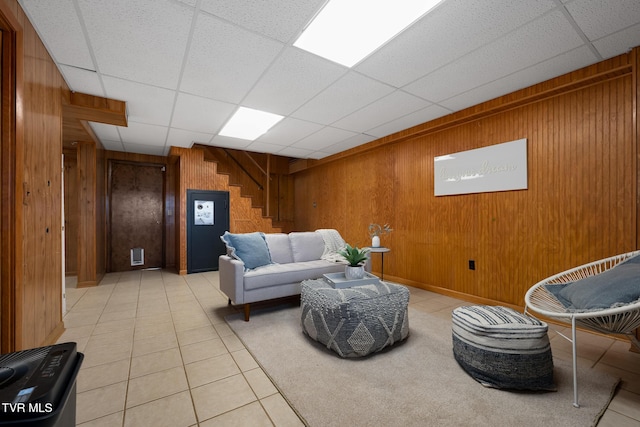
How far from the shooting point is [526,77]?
106 inches

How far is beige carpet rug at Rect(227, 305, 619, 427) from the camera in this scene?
4.93ft

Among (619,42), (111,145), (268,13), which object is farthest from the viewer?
(111,145)

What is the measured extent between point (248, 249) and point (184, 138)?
2857 millimetres

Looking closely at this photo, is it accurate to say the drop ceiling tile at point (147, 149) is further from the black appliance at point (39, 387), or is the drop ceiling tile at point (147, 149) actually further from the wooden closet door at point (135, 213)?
the black appliance at point (39, 387)

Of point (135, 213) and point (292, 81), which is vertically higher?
point (292, 81)

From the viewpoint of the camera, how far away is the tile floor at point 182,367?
155 centimetres

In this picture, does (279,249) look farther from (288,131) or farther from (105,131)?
→ (105,131)

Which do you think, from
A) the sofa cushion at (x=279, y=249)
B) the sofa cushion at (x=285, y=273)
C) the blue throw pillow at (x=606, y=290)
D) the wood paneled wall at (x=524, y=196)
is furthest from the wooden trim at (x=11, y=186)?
the wood paneled wall at (x=524, y=196)

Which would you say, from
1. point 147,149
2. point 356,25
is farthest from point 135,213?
point 356,25

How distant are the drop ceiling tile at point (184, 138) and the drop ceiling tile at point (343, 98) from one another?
201 centimetres

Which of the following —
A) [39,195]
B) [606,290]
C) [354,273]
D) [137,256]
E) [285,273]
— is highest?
[39,195]

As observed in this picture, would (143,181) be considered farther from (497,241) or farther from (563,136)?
(563,136)

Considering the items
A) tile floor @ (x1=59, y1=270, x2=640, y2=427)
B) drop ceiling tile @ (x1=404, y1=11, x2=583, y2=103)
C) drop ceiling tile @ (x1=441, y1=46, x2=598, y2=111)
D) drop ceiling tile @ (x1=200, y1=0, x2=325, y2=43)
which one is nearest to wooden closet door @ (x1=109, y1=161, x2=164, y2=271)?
tile floor @ (x1=59, y1=270, x2=640, y2=427)

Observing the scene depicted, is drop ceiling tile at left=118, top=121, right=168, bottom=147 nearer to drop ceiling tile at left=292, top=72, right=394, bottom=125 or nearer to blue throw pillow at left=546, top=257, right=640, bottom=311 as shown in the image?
drop ceiling tile at left=292, top=72, right=394, bottom=125
